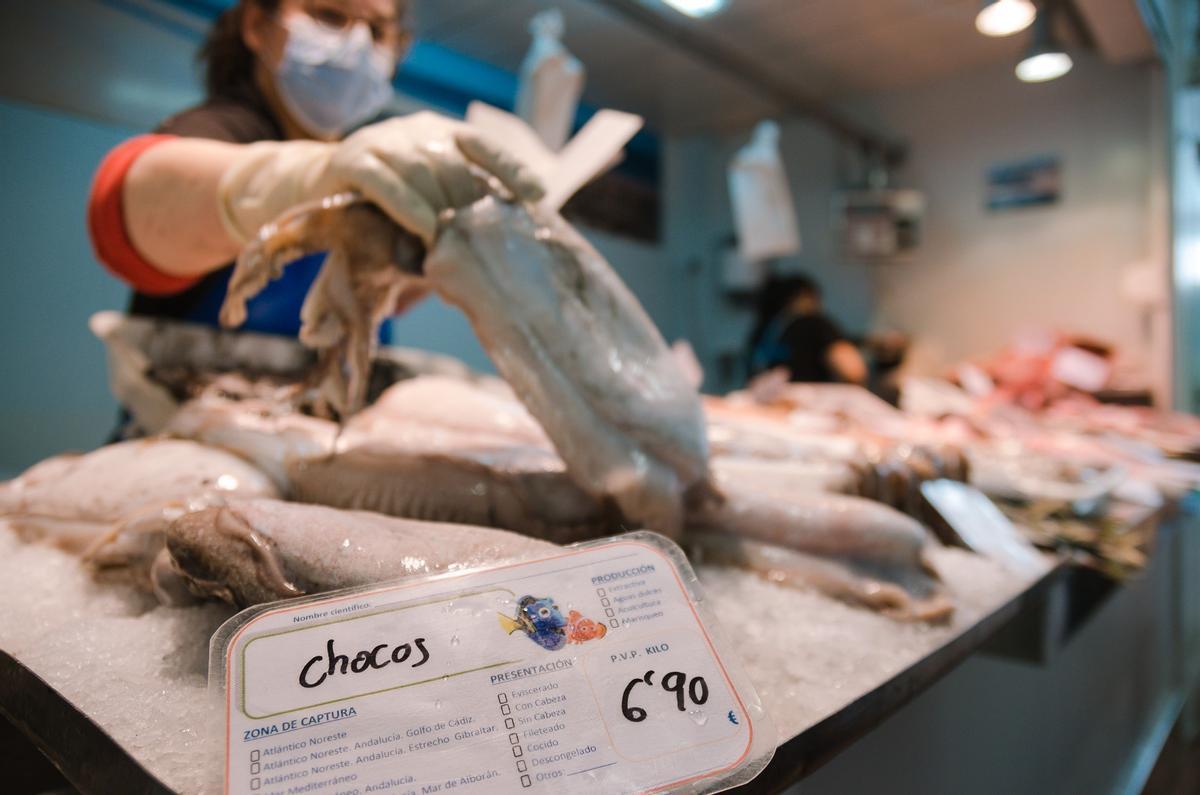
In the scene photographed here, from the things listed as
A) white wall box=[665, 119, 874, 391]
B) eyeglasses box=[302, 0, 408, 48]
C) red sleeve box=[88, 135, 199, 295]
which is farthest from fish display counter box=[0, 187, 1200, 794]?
white wall box=[665, 119, 874, 391]

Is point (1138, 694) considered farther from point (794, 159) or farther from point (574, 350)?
point (794, 159)

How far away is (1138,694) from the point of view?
238 centimetres

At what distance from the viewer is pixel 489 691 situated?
0.52 meters

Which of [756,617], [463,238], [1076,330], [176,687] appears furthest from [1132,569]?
[1076,330]

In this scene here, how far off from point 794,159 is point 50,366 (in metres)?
5.34

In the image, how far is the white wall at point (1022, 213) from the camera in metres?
4.44

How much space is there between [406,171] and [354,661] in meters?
0.64

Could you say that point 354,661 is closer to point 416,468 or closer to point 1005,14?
point 416,468

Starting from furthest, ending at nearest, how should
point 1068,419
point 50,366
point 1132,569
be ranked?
point 1068,419, point 50,366, point 1132,569

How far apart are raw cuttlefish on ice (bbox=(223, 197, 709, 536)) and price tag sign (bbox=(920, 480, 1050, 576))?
2.07 feet

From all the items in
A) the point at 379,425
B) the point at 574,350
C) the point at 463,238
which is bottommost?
the point at 379,425

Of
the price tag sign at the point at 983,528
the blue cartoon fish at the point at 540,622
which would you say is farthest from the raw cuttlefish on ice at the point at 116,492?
the price tag sign at the point at 983,528

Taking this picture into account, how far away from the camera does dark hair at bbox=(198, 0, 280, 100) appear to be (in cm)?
176

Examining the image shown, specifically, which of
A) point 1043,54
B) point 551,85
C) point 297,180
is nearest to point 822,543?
point 297,180
